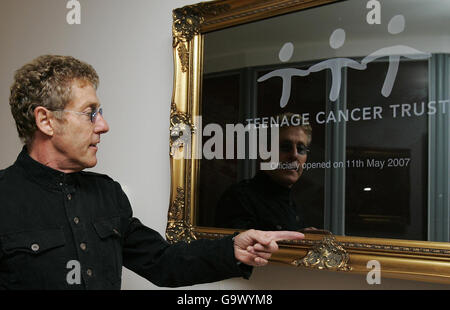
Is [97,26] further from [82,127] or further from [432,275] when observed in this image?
[432,275]

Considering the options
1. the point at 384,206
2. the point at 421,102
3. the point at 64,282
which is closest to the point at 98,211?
the point at 64,282

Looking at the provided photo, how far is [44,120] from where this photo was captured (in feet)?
3.48

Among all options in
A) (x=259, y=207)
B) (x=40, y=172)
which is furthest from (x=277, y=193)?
(x=40, y=172)

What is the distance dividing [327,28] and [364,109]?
0.24 meters

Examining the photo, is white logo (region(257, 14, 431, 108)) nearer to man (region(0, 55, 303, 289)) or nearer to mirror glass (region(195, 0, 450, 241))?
mirror glass (region(195, 0, 450, 241))

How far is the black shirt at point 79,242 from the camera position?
0.97 meters

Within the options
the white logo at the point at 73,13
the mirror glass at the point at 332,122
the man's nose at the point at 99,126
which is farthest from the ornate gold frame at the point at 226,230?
the white logo at the point at 73,13

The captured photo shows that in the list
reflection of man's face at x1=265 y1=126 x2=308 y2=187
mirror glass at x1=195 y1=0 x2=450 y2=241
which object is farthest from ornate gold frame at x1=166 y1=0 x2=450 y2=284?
reflection of man's face at x1=265 y1=126 x2=308 y2=187

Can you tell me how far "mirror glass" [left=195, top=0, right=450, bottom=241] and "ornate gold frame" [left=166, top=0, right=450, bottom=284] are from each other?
25mm

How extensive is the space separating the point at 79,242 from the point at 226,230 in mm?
427

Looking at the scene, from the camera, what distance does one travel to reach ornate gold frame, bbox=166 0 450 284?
100cm

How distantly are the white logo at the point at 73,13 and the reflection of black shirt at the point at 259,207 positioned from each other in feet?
3.33

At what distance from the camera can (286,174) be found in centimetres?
121

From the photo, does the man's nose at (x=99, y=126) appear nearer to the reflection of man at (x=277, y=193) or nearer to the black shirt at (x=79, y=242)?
the black shirt at (x=79, y=242)
